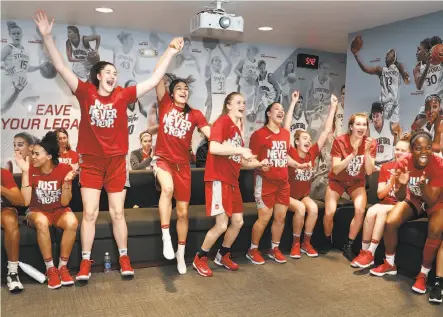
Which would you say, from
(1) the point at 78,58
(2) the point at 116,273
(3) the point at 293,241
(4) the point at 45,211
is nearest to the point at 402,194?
(3) the point at 293,241

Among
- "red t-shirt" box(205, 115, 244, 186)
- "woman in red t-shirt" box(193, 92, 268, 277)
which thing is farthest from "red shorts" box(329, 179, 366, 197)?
"red t-shirt" box(205, 115, 244, 186)

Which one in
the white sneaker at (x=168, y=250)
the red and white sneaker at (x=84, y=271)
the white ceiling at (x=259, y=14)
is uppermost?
the white ceiling at (x=259, y=14)

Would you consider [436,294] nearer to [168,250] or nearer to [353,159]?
[353,159]

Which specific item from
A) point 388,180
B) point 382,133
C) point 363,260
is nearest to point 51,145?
point 363,260

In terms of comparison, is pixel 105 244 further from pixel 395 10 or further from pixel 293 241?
pixel 395 10

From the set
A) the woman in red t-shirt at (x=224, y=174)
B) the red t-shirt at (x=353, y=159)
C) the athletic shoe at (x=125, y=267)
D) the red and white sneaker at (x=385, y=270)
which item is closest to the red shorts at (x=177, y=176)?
the woman in red t-shirt at (x=224, y=174)

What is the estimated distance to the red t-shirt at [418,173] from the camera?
11.1 feet

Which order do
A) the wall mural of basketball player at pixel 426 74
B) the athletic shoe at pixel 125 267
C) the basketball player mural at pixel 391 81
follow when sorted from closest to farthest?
the athletic shoe at pixel 125 267 < the wall mural of basketball player at pixel 426 74 < the basketball player mural at pixel 391 81

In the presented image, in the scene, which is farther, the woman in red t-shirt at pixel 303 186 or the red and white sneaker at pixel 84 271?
the woman in red t-shirt at pixel 303 186

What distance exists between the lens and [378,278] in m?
3.77

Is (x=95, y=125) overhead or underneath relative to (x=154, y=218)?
overhead

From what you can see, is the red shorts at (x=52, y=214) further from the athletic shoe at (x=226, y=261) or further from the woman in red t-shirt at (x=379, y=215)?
the woman in red t-shirt at (x=379, y=215)

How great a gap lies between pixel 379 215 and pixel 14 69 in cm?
426

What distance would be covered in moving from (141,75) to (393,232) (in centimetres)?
350
